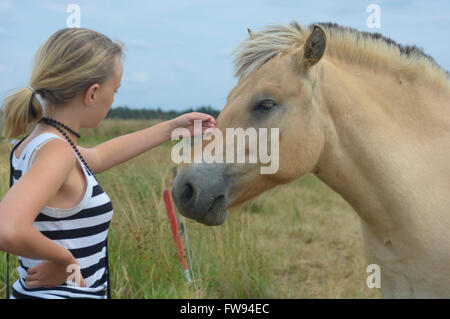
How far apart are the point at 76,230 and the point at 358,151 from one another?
1.47 meters

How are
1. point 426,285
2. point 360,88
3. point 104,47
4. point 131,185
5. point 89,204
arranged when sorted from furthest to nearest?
1. point 131,185
2. point 360,88
3. point 426,285
4. point 104,47
5. point 89,204

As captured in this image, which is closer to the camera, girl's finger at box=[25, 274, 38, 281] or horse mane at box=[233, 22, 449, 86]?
girl's finger at box=[25, 274, 38, 281]

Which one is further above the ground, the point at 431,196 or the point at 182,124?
the point at 182,124

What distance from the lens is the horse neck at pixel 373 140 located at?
88.7 inches

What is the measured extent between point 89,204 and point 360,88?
1.58 m

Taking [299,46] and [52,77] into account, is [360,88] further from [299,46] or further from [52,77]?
[52,77]

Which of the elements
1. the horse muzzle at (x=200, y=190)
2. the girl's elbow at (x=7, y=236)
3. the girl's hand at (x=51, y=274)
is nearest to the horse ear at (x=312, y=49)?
the horse muzzle at (x=200, y=190)

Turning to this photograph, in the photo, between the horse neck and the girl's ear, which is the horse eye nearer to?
the horse neck

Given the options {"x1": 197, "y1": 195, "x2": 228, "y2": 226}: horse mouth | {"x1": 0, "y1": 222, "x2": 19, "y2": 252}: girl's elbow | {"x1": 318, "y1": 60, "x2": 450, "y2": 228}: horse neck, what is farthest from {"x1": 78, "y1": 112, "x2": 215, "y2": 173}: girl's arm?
{"x1": 0, "y1": 222, "x2": 19, "y2": 252}: girl's elbow

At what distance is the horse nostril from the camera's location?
2.23 meters

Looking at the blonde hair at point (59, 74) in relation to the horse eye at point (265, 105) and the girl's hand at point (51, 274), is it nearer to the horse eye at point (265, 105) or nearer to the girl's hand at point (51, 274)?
the girl's hand at point (51, 274)

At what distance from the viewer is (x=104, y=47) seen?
1768 mm

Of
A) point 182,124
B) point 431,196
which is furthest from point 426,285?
point 182,124

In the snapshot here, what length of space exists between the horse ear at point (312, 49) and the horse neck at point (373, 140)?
128mm
